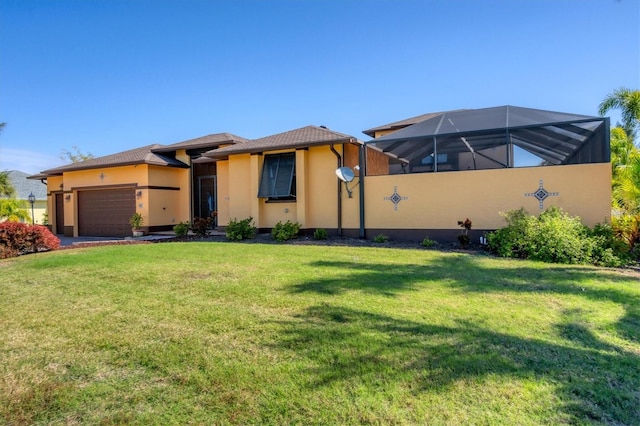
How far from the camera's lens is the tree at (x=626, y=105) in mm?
16203

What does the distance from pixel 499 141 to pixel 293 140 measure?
303 inches

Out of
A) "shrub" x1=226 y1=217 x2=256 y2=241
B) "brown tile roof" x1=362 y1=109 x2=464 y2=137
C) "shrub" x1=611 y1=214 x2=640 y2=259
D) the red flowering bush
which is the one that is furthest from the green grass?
"brown tile roof" x1=362 y1=109 x2=464 y2=137

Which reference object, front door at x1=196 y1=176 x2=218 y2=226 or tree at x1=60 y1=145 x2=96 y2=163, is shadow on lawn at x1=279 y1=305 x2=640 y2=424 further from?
tree at x1=60 y1=145 x2=96 y2=163

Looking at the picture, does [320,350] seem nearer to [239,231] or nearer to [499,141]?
[239,231]

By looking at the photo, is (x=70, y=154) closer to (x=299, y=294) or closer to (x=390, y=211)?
(x=390, y=211)

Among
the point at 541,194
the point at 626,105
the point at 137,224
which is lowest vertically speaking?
the point at 137,224

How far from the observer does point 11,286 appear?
6371 mm

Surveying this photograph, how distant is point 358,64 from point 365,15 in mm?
2748

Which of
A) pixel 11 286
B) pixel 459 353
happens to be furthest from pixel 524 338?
pixel 11 286

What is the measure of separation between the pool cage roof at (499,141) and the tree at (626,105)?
7.28 m

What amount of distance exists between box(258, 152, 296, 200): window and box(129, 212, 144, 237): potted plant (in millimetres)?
6660

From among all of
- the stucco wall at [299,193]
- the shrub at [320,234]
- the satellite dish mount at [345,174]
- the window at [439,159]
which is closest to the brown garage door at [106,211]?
the stucco wall at [299,193]

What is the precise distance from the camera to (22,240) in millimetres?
10867

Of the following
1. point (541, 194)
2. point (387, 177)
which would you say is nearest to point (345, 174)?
point (387, 177)
